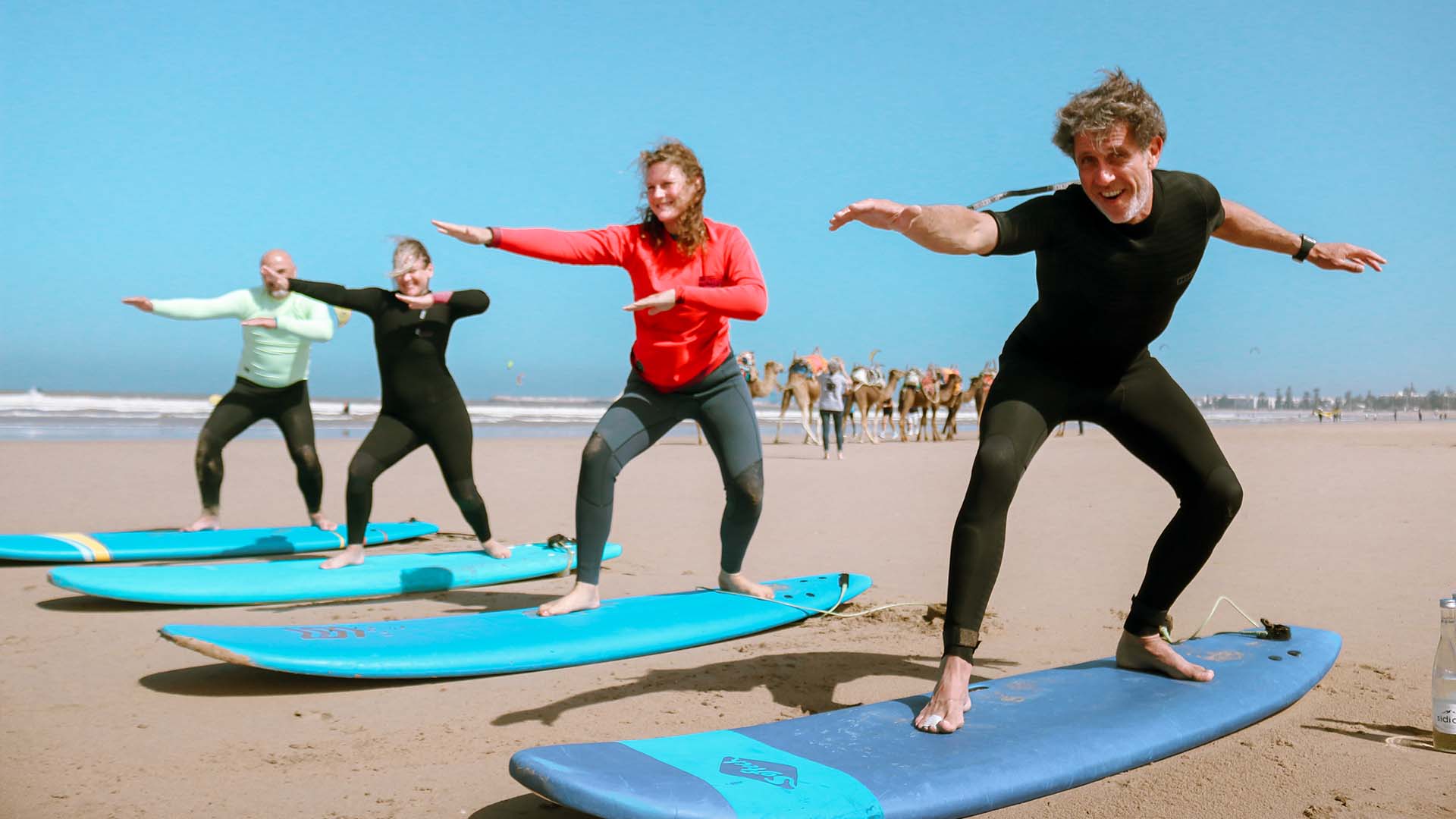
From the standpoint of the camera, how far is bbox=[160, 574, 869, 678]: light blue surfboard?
12.8 feet

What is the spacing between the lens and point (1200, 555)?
3840 mm

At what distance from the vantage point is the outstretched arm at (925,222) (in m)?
3.12

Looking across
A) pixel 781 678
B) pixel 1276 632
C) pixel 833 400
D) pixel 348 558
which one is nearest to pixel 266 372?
pixel 348 558

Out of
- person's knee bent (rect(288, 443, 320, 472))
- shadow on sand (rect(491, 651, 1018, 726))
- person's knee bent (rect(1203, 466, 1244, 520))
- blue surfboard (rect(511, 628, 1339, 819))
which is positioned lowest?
shadow on sand (rect(491, 651, 1018, 726))

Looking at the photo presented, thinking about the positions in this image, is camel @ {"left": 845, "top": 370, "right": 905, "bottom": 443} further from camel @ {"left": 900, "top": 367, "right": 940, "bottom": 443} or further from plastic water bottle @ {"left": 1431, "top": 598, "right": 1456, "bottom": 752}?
plastic water bottle @ {"left": 1431, "top": 598, "right": 1456, "bottom": 752}

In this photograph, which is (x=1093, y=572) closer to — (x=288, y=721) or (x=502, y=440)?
(x=288, y=721)

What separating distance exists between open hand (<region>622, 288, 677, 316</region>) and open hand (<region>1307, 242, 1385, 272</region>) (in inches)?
101

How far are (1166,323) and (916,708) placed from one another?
65.4 inches

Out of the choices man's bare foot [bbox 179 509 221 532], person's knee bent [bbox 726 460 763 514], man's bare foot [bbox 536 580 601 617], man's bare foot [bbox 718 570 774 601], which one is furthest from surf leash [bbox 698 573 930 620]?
man's bare foot [bbox 179 509 221 532]

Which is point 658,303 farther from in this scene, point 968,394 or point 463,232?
point 968,394

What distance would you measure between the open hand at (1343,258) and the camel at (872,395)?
66.2 ft

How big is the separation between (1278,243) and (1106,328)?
3.16 feet

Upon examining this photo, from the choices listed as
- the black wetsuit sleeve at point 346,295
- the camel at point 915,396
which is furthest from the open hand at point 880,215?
the camel at point 915,396

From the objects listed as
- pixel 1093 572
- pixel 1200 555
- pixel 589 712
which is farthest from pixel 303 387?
pixel 1200 555
